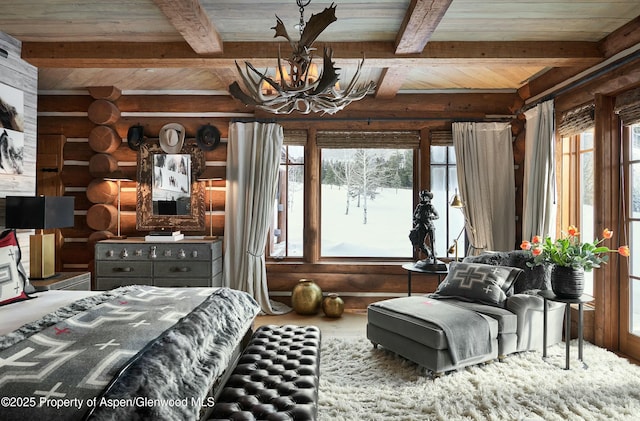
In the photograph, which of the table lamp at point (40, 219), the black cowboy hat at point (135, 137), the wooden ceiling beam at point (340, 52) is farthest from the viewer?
the black cowboy hat at point (135, 137)

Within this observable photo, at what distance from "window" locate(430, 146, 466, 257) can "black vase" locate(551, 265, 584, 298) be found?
1.86 metres

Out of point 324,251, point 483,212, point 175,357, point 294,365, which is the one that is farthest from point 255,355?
point 483,212

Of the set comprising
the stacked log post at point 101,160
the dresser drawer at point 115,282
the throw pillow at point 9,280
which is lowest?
the dresser drawer at point 115,282

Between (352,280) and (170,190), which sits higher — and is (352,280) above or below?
below

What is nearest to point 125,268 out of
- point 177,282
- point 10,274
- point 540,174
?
point 177,282

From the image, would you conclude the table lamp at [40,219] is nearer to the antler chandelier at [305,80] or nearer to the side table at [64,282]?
the side table at [64,282]

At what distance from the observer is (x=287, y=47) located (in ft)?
12.0

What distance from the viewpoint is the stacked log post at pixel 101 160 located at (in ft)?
16.0

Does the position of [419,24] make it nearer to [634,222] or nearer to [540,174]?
[540,174]

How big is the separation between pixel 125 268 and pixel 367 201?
300cm

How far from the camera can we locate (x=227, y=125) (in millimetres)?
5090

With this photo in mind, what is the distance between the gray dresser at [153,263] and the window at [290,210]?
3.25ft

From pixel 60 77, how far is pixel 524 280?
5.42 m

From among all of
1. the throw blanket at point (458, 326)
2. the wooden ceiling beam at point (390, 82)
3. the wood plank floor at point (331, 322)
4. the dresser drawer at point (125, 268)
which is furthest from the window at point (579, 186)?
the dresser drawer at point (125, 268)
